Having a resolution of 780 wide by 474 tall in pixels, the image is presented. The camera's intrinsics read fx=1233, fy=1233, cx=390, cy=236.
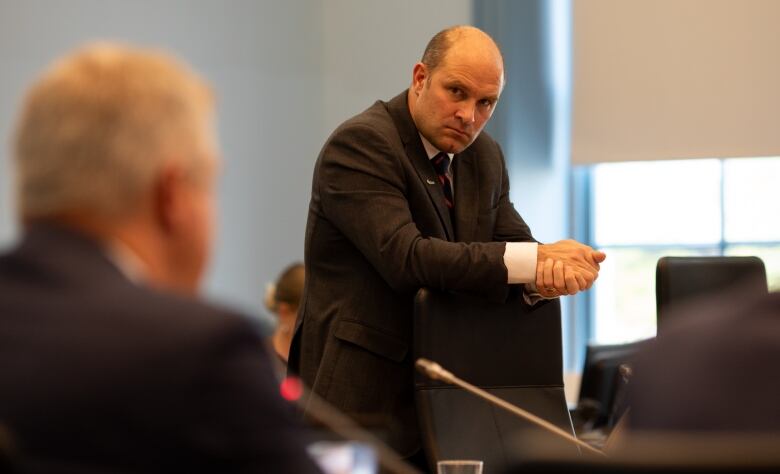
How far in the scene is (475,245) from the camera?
283 centimetres

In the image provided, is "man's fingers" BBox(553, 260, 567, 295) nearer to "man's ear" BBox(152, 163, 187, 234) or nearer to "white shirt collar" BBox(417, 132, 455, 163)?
"white shirt collar" BBox(417, 132, 455, 163)

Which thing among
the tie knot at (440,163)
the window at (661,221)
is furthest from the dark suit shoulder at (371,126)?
the window at (661,221)

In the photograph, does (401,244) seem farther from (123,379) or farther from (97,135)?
(123,379)

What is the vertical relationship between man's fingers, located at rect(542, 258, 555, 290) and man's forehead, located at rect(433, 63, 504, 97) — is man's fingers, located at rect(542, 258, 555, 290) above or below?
below

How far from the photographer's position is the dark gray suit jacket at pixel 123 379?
1066 mm

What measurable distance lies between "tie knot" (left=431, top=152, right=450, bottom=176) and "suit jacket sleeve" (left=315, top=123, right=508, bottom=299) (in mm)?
128

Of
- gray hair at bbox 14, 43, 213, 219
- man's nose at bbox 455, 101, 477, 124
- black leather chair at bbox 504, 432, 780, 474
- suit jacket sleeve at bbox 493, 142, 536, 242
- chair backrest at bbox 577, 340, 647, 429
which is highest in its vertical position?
man's nose at bbox 455, 101, 477, 124

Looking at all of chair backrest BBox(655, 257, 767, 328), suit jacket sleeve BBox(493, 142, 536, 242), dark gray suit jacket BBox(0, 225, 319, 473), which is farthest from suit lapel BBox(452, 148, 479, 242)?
dark gray suit jacket BBox(0, 225, 319, 473)

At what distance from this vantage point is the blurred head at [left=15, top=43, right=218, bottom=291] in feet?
3.87

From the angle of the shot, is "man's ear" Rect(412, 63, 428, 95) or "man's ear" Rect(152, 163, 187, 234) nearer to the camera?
"man's ear" Rect(152, 163, 187, 234)

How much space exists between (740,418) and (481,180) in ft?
6.09

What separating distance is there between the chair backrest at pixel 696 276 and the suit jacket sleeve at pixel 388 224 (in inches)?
18.1

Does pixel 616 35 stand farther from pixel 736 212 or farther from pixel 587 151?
pixel 736 212

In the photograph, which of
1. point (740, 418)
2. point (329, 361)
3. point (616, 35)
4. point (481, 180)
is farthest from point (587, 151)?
point (740, 418)
